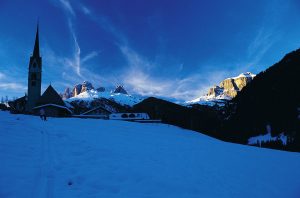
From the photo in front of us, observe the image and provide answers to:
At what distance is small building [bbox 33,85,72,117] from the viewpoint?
52812 mm

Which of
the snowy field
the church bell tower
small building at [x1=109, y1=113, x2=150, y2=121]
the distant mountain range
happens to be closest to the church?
the church bell tower

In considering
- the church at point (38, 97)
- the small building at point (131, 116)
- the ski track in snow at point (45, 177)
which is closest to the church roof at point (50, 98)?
the church at point (38, 97)

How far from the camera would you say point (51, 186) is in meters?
7.45

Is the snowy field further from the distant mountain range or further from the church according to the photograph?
the church

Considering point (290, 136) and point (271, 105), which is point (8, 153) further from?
point (271, 105)

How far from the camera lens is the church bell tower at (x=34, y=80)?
6105 cm

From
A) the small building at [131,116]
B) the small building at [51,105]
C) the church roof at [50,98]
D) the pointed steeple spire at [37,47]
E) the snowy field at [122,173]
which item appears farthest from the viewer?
the pointed steeple spire at [37,47]

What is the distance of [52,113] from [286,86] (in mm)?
54389

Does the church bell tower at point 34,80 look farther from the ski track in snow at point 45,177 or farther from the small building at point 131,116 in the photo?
the ski track in snow at point 45,177

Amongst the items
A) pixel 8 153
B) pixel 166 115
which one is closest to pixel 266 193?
pixel 8 153

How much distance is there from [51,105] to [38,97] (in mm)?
10716

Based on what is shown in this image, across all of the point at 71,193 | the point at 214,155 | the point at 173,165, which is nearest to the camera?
the point at 71,193

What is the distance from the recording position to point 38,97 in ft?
202

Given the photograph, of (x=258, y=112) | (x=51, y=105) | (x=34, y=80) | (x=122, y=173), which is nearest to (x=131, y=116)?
(x=51, y=105)
